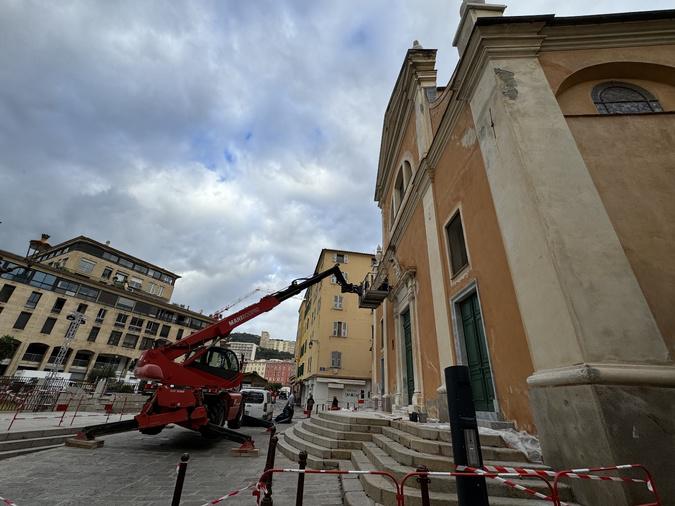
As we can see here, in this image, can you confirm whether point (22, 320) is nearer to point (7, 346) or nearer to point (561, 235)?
point (7, 346)

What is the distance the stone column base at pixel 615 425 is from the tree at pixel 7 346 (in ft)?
135

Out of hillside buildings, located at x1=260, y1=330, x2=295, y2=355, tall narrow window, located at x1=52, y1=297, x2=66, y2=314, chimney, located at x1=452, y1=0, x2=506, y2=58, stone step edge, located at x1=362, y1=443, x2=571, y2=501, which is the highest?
hillside buildings, located at x1=260, y1=330, x2=295, y2=355

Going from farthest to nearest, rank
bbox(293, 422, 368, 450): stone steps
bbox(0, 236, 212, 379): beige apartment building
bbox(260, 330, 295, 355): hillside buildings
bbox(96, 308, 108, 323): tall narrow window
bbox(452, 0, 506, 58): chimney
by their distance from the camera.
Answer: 1. bbox(260, 330, 295, 355): hillside buildings
2. bbox(96, 308, 108, 323): tall narrow window
3. bbox(0, 236, 212, 379): beige apartment building
4. bbox(452, 0, 506, 58): chimney
5. bbox(293, 422, 368, 450): stone steps

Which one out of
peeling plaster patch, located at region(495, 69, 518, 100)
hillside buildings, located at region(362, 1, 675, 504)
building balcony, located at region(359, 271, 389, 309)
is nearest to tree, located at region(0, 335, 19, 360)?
building balcony, located at region(359, 271, 389, 309)

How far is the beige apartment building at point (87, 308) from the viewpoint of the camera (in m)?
31.9

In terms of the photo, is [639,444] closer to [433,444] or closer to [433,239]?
[433,444]

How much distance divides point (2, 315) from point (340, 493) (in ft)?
138

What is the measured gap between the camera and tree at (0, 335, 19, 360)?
2830cm

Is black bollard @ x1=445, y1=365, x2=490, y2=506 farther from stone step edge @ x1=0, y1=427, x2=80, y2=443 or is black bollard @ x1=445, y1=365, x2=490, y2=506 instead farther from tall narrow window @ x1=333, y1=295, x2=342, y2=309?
tall narrow window @ x1=333, y1=295, x2=342, y2=309

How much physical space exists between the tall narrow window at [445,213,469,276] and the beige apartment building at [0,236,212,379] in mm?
28482

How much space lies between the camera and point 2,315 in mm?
30703

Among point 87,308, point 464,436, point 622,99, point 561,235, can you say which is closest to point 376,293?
point 561,235

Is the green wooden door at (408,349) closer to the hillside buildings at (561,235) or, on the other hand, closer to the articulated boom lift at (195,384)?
the hillside buildings at (561,235)

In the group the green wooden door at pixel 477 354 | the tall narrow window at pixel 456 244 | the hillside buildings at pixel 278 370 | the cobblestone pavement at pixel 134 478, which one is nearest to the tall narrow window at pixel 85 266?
the cobblestone pavement at pixel 134 478
